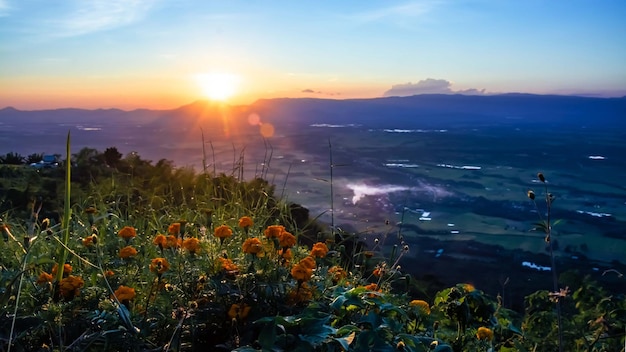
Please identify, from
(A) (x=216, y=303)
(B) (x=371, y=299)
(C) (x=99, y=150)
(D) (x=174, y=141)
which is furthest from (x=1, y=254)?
(D) (x=174, y=141)

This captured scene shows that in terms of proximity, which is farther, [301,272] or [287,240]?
[287,240]

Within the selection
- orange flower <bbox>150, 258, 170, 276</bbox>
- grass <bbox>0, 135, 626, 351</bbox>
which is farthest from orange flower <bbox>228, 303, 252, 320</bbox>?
orange flower <bbox>150, 258, 170, 276</bbox>

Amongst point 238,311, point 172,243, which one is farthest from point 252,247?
point 172,243

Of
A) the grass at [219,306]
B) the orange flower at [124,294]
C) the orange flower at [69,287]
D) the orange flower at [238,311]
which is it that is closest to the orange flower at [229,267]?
the grass at [219,306]

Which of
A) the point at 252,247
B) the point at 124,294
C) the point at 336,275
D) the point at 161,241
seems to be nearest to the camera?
the point at 124,294

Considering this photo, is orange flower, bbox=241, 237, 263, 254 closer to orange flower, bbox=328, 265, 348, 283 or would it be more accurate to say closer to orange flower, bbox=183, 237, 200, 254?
orange flower, bbox=183, 237, 200, 254

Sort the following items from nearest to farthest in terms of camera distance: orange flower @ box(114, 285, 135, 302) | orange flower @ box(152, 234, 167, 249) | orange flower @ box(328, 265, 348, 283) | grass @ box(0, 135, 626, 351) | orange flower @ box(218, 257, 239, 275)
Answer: grass @ box(0, 135, 626, 351) → orange flower @ box(114, 285, 135, 302) → orange flower @ box(218, 257, 239, 275) → orange flower @ box(152, 234, 167, 249) → orange flower @ box(328, 265, 348, 283)

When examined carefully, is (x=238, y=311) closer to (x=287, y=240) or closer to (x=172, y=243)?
(x=287, y=240)

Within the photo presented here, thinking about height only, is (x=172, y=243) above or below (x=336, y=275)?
above

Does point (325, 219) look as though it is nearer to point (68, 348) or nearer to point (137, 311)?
point (137, 311)
